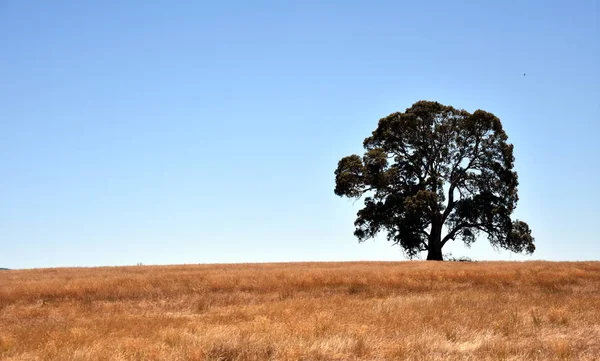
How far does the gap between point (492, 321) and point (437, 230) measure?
2753 centimetres

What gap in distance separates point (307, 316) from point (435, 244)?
2814 centimetres

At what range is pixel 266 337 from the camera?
446 inches

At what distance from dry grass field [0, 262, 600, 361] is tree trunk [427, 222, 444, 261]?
1365 cm

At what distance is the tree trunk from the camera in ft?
133

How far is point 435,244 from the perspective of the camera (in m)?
40.8

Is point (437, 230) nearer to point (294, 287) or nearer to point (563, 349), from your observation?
point (294, 287)

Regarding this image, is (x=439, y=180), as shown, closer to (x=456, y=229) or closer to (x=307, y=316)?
(x=456, y=229)

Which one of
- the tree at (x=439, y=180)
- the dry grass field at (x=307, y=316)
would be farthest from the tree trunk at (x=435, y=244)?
the dry grass field at (x=307, y=316)

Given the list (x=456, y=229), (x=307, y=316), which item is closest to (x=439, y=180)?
(x=456, y=229)

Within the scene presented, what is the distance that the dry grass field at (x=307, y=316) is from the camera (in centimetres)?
1045

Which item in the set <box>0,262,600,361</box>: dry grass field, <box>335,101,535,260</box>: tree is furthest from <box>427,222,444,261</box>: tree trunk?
<box>0,262,600,361</box>: dry grass field

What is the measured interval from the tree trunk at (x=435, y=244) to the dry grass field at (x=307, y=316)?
13645 millimetres

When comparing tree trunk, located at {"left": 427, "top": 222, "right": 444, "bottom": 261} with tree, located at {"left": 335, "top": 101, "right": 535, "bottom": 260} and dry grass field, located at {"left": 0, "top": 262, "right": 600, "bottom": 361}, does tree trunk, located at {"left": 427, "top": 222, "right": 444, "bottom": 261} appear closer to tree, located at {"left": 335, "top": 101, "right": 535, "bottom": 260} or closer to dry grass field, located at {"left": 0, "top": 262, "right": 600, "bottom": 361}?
tree, located at {"left": 335, "top": 101, "right": 535, "bottom": 260}

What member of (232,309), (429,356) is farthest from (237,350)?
(232,309)
